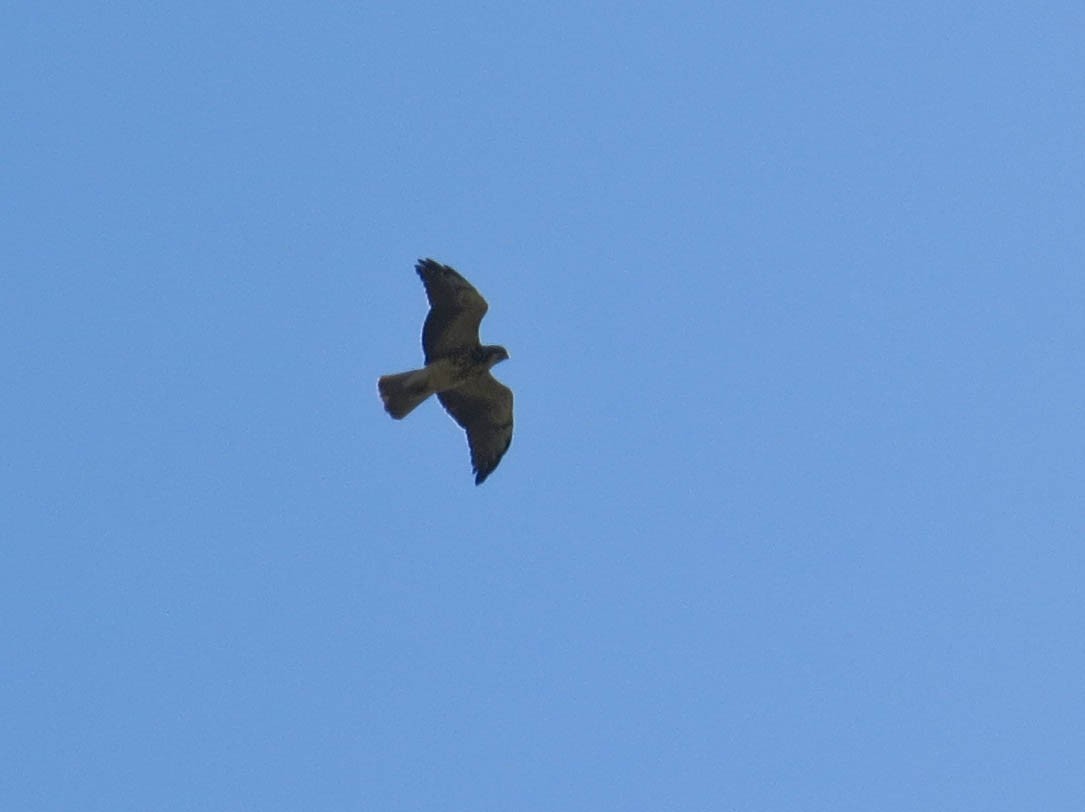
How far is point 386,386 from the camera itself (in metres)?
31.0

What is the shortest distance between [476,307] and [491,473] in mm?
1997

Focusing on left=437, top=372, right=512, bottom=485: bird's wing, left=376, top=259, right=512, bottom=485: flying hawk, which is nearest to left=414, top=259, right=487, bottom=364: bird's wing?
left=376, top=259, right=512, bottom=485: flying hawk

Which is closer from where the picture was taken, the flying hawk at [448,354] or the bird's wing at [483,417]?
the flying hawk at [448,354]

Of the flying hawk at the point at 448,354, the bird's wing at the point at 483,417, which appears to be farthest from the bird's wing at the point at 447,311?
the bird's wing at the point at 483,417

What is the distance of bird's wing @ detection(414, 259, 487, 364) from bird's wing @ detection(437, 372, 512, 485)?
710 mm

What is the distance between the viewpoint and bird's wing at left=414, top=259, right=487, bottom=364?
3080cm

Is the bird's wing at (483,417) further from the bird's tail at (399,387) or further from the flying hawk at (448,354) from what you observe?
the bird's tail at (399,387)

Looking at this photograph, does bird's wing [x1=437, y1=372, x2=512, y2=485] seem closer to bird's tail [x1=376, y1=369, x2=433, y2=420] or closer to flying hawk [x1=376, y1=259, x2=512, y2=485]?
flying hawk [x1=376, y1=259, x2=512, y2=485]

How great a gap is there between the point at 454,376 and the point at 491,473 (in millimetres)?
1261

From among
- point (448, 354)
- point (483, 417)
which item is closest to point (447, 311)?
point (448, 354)

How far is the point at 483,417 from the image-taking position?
104ft

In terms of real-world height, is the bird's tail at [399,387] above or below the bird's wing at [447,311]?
below

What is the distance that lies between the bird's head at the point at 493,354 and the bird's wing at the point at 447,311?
0.15m

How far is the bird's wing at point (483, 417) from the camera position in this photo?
104 ft
